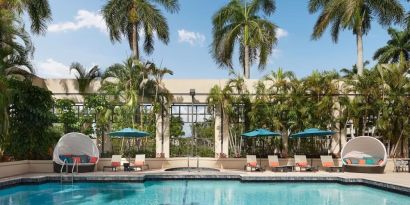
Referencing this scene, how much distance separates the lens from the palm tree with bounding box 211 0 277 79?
917 inches

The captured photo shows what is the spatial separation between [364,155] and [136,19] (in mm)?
13596

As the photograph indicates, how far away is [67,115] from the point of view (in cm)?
1767

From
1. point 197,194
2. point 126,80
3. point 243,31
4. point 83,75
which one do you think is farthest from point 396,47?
point 197,194

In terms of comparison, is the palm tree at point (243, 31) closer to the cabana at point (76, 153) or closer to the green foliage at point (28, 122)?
the cabana at point (76, 153)

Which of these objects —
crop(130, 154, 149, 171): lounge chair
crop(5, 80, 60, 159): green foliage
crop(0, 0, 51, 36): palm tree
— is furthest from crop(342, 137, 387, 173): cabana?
crop(0, 0, 51, 36): palm tree

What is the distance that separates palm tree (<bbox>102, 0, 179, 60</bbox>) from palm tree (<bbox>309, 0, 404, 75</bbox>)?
847 cm

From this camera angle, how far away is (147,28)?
69.1ft

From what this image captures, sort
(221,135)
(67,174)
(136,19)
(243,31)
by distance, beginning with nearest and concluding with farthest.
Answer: (67,174) < (221,135) < (136,19) < (243,31)

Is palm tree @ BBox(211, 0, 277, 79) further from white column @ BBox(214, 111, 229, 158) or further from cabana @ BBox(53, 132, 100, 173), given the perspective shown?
cabana @ BBox(53, 132, 100, 173)

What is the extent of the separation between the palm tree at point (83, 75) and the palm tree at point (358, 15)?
496 inches

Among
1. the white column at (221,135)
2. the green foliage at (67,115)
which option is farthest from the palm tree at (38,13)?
the white column at (221,135)

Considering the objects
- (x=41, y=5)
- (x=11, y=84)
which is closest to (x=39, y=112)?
(x=11, y=84)

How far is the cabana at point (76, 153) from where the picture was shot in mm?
15656

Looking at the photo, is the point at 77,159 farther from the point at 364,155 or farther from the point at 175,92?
the point at 364,155
